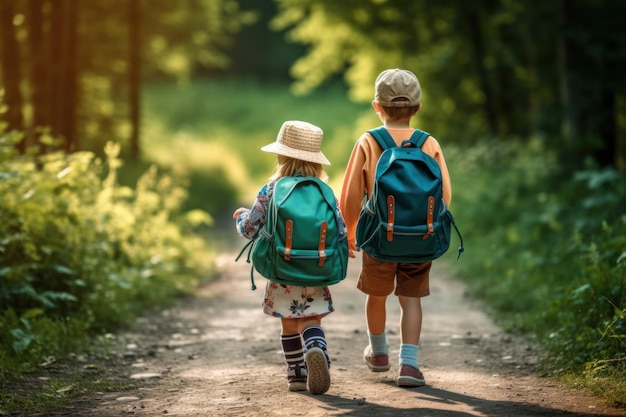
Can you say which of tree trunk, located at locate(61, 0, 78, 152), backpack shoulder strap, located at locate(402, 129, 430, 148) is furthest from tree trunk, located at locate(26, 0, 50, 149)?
backpack shoulder strap, located at locate(402, 129, 430, 148)

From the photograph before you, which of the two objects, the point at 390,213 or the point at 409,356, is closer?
the point at 390,213

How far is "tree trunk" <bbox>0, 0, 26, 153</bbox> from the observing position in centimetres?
1435

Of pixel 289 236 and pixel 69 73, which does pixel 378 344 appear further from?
pixel 69 73

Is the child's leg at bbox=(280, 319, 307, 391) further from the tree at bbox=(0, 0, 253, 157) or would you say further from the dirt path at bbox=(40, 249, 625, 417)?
the tree at bbox=(0, 0, 253, 157)

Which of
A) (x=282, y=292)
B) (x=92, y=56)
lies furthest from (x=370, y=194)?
(x=92, y=56)

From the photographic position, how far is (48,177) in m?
8.68

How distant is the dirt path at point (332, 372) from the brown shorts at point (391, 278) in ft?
2.06

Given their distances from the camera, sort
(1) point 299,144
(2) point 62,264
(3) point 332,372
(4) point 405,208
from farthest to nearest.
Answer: (2) point 62,264, (3) point 332,372, (1) point 299,144, (4) point 405,208

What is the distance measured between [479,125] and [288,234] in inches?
812

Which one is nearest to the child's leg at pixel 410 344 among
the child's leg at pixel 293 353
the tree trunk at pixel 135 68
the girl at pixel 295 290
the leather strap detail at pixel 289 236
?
the girl at pixel 295 290

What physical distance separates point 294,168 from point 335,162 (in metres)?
26.6

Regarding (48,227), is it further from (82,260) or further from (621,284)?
(621,284)

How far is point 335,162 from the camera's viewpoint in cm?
3219

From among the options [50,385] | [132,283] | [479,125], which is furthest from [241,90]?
[50,385]
